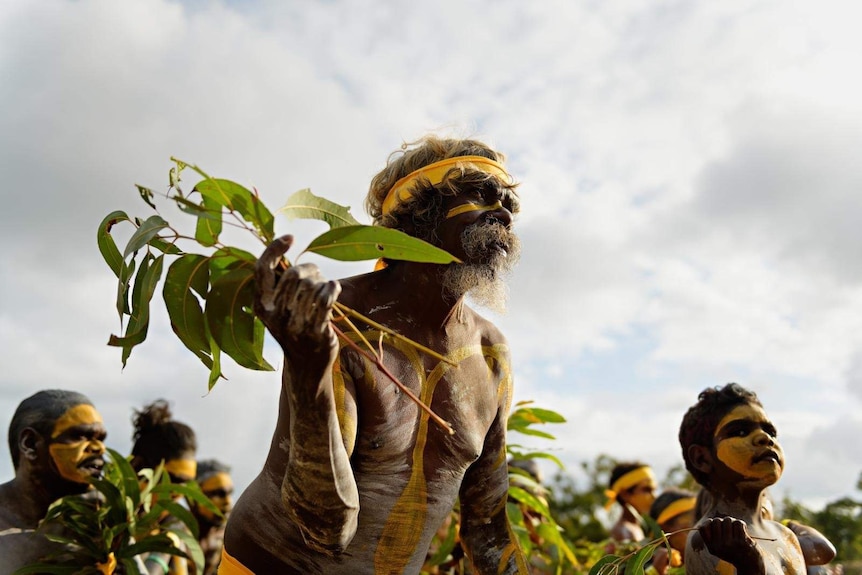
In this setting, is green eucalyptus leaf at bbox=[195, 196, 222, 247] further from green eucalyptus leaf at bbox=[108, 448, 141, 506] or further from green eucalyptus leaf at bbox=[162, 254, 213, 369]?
green eucalyptus leaf at bbox=[108, 448, 141, 506]

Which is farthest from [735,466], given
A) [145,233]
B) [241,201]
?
[145,233]

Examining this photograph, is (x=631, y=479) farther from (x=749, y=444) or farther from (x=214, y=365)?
(x=214, y=365)

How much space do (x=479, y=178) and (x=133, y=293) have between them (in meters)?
1.18

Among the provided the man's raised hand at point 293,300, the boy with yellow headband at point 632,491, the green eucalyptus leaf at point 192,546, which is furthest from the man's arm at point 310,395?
the boy with yellow headband at point 632,491

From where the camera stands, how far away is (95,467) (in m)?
3.82

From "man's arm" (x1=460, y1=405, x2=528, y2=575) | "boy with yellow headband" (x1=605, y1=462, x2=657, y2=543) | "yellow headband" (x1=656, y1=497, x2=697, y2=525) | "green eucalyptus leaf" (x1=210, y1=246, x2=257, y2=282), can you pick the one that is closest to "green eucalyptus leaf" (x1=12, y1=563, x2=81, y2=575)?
"man's arm" (x1=460, y1=405, x2=528, y2=575)

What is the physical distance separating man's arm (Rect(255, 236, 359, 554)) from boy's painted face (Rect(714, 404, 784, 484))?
5.42 ft

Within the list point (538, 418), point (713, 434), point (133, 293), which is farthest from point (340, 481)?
point (538, 418)

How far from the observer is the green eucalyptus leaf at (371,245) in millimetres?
1883

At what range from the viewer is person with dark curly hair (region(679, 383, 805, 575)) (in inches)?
114

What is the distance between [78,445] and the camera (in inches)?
149

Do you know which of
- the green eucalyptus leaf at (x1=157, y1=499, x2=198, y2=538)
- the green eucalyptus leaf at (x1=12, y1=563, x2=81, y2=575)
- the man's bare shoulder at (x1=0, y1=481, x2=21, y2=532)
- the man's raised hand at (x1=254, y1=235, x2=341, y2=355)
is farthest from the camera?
the green eucalyptus leaf at (x1=157, y1=499, x2=198, y2=538)

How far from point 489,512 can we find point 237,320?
1311mm

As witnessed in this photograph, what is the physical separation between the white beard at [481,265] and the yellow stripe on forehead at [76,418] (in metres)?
2.04
